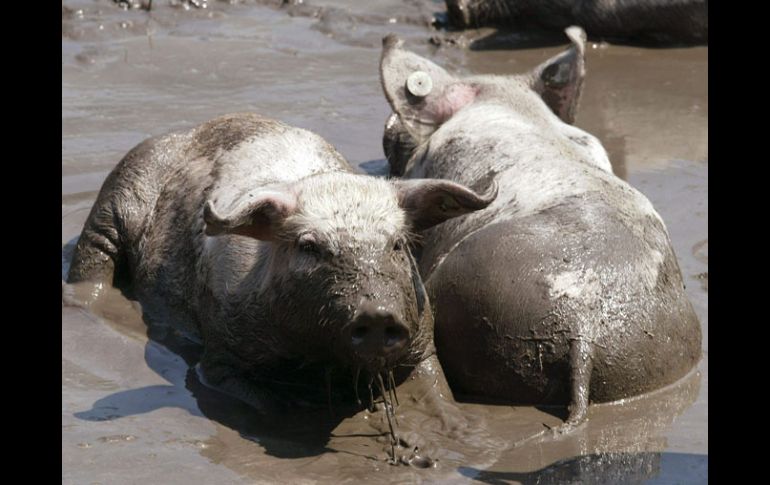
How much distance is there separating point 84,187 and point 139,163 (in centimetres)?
112

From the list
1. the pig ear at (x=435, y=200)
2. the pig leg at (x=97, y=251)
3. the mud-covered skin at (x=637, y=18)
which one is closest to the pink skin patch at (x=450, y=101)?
the pig leg at (x=97, y=251)

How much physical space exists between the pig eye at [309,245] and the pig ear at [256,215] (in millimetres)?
219

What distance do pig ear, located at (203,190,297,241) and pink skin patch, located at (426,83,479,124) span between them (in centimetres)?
265

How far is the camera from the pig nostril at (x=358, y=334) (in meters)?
4.97

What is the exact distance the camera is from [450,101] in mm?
8078

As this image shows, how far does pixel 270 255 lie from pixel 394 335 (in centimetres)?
101

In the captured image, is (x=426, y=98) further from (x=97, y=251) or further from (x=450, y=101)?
(x=97, y=251)

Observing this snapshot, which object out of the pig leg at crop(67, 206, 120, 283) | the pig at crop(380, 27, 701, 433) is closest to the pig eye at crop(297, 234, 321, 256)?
the pig at crop(380, 27, 701, 433)

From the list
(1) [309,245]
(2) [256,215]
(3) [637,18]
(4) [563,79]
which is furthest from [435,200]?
(3) [637,18]

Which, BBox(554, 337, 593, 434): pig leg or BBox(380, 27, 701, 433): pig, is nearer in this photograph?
BBox(554, 337, 593, 434): pig leg

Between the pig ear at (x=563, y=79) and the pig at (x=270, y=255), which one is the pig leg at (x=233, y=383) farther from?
the pig ear at (x=563, y=79)

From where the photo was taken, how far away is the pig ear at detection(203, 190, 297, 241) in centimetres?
529

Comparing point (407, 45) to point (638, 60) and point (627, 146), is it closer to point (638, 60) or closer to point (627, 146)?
point (638, 60)

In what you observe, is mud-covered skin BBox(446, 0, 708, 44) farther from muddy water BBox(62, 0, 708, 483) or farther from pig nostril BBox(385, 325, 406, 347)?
pig nostril BBox(385, 325, 406, 347)
